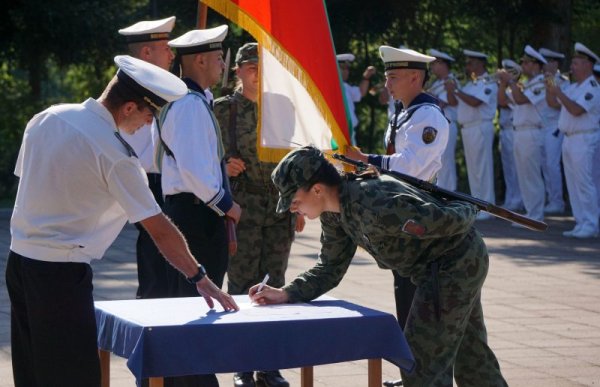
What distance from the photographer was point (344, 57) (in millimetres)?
19562

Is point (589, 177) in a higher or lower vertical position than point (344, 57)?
lower

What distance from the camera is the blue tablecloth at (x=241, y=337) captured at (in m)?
4.76

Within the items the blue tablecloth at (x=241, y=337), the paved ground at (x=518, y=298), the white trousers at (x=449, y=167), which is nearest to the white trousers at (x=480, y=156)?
the white trousers at (x=449, y=167)

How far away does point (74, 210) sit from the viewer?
15.4ft

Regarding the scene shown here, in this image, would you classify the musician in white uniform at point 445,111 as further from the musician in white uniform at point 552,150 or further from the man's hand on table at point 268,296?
the man's hand on table at point 268,296

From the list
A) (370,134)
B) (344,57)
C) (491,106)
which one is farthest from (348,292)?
(370,134)

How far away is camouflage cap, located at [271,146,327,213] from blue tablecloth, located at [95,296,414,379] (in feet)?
1.76

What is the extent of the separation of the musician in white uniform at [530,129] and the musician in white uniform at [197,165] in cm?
1057

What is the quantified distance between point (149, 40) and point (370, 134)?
16180 millimetres

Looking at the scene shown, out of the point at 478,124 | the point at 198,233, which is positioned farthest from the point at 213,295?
the point at 478,124

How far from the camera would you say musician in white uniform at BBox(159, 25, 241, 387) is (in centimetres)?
634

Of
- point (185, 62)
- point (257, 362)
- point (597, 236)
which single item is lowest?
point (597, 236)

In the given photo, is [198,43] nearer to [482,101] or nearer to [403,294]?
[403,294]

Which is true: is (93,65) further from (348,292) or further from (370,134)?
(348,292)
